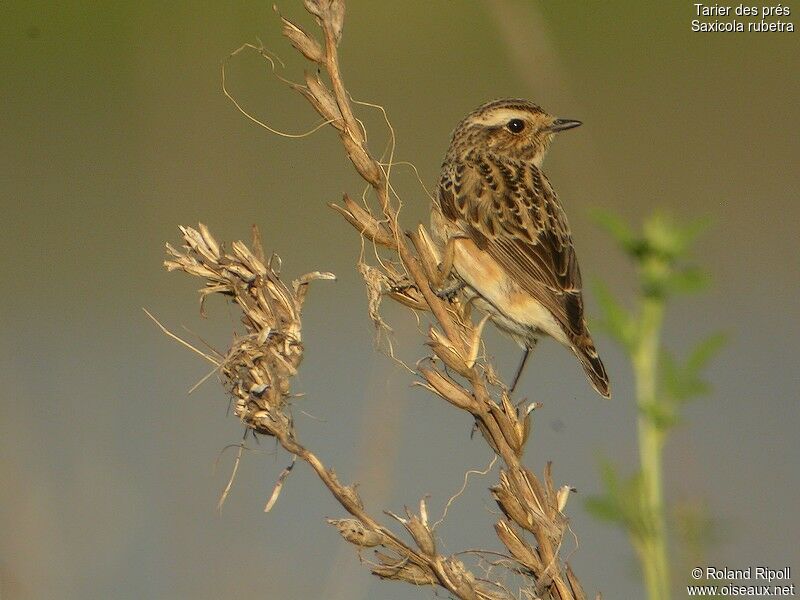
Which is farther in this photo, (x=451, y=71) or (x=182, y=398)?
(x=451, y=71)

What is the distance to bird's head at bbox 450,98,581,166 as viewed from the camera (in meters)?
4.61

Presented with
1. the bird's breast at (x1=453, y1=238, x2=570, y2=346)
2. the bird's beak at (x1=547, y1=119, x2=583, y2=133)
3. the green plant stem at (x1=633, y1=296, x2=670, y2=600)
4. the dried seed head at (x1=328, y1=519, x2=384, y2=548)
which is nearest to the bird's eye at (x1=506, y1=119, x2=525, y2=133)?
the bird's beak at (x1=547, y1=119, x2=583, y2=133)

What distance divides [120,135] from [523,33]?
5.32m

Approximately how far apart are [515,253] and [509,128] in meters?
0.89

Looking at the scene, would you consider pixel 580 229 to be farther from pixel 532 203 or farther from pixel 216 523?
pixel 216 523

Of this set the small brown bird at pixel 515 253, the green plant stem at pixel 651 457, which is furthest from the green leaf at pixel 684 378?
the small brown bird at pixel 515 253

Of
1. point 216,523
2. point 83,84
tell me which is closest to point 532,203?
point 216,523

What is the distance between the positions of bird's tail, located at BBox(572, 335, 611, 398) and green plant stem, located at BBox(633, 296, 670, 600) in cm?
136

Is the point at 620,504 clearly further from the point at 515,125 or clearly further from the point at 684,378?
the point at 515,125

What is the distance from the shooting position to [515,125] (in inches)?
183

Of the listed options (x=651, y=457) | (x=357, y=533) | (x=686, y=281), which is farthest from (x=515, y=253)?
(x=357, y=533)

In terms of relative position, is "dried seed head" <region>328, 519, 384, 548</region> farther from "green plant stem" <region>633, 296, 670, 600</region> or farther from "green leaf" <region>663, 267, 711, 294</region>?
"green leaf" <region>663, 267, 711, 294</region>

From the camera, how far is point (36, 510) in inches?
143

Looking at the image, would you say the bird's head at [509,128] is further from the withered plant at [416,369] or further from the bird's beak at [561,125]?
the withered plant at [416,369]
